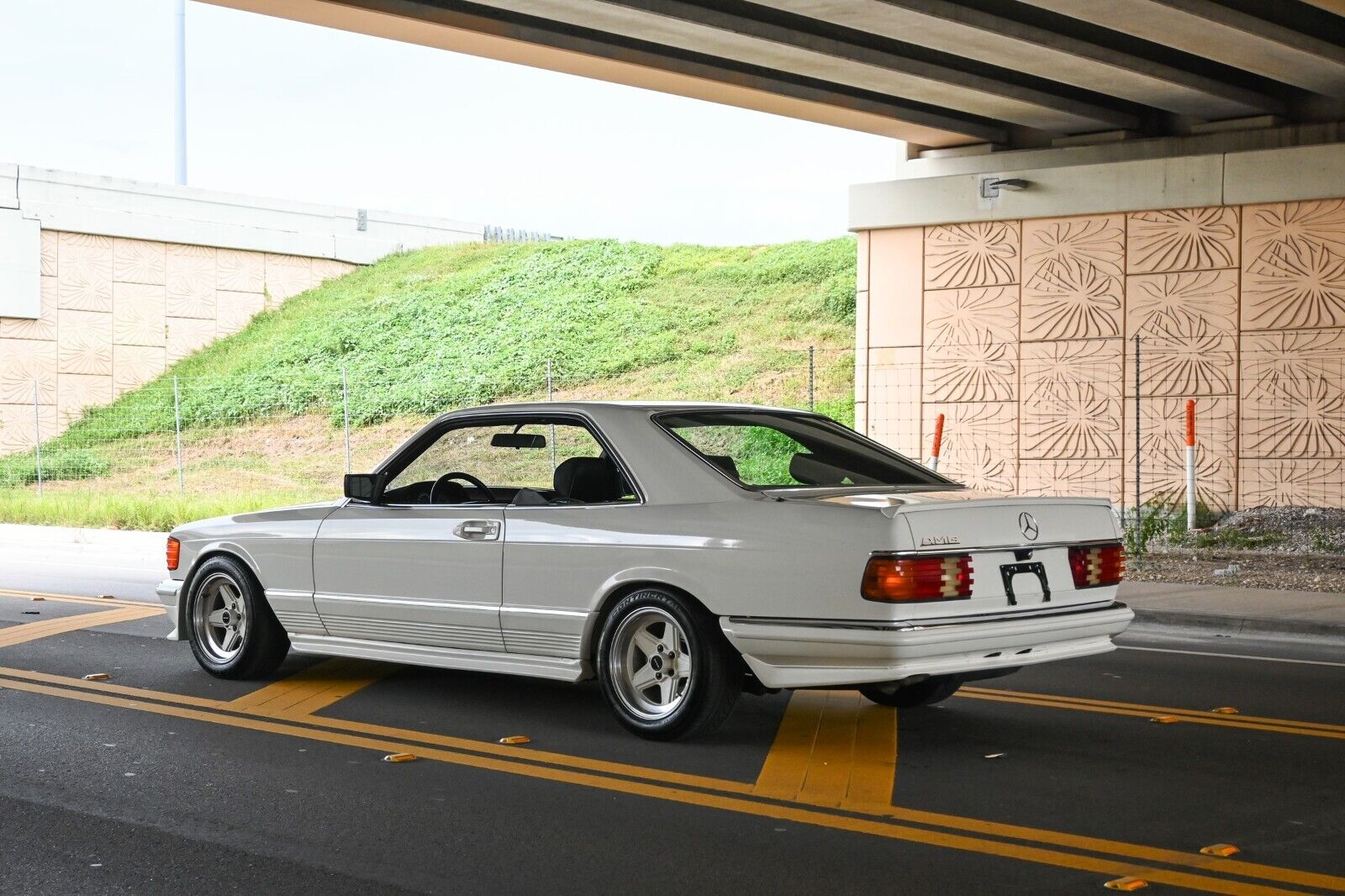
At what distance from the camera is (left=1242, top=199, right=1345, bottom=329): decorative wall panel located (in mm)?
17344

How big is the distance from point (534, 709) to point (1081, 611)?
2.63 m

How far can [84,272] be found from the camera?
3256 cm

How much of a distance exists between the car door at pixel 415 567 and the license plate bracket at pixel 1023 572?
2.28 meters

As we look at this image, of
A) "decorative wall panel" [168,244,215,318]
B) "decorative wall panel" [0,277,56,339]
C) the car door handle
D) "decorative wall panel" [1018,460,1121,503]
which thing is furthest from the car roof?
"decorative wall panel" [168,244,215,318]

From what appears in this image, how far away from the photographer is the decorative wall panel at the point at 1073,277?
18.7 meters

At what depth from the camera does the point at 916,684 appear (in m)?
7.22

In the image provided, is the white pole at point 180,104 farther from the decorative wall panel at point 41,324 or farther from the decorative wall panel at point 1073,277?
the decorative wall panel at point 1073,277

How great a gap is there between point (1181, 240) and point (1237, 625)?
876 centimetres

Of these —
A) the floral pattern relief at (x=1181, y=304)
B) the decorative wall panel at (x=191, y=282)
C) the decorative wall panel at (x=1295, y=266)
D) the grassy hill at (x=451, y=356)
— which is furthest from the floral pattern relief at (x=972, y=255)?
the decorative wall panel at (x=191, y=282)

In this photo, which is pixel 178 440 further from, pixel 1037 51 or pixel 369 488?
pixel 369 488

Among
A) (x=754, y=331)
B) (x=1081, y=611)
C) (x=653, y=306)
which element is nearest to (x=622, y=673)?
(x=1081, y=611)

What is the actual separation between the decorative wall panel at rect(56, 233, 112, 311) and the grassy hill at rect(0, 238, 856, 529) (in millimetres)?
2281

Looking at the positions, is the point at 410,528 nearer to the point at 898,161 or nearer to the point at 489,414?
the point at 489,414

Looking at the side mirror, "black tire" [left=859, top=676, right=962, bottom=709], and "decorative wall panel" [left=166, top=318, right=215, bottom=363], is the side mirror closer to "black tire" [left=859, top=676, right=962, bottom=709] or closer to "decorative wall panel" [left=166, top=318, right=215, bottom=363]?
"black tire" [left=859, top=676, right=962, bottom=709]
